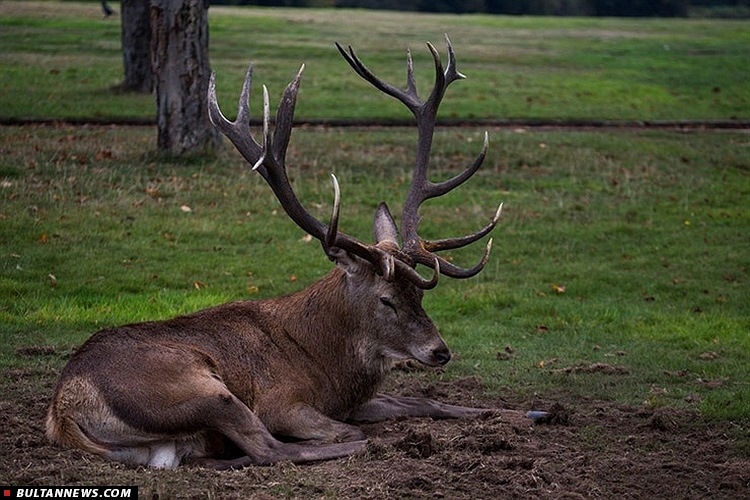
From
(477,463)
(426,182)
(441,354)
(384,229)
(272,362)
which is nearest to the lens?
(477,463)

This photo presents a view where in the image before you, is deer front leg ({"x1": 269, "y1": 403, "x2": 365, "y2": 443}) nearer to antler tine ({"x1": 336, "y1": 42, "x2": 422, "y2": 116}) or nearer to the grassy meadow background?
the grassy meadow background

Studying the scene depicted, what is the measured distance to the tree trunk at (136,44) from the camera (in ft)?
75.3

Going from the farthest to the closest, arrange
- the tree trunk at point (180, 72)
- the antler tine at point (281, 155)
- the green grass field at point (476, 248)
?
the tree trunk at point (180, 72), the green grass field at point (476, 248), the antler tine at point (281, 155)

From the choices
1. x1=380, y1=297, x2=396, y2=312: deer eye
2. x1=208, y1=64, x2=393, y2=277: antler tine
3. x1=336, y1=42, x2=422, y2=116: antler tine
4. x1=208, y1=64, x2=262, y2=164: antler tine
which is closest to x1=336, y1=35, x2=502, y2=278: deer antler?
x1=336, y1=42, x2=422, y2=116: antler tine

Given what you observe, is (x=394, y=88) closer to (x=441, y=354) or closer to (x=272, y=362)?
(x=441, y=354)

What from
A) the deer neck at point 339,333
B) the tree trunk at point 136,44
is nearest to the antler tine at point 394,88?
the deer neck at point 339,333

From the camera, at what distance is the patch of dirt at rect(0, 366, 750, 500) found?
6.27 meters

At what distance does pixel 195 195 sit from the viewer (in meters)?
14.8

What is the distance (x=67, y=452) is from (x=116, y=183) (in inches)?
349

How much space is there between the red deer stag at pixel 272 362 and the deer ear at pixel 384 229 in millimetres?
10

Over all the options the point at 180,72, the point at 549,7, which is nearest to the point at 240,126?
the point at 180,72

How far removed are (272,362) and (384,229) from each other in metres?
1.30

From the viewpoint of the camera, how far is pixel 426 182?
866cm

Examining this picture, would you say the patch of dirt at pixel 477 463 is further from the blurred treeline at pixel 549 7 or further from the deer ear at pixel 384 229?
the blurred treeline at pixel 549 7
